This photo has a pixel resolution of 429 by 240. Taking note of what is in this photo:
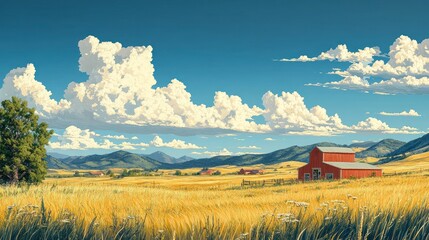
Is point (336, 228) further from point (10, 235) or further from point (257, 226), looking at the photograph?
point (10, 235)

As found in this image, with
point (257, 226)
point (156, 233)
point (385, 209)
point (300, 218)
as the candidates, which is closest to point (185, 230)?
point (156, 233)

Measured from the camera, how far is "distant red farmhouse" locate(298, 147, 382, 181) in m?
96.4

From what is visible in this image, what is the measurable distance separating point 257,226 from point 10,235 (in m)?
2.79

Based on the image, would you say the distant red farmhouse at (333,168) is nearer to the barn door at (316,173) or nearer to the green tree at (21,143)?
the barn door at (316,173)

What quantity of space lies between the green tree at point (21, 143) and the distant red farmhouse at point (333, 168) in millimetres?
52950

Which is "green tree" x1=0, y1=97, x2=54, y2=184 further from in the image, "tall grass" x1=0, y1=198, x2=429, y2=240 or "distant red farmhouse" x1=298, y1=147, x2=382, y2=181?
"tall grass" x1=0, y1=198, x2=429, y2=240

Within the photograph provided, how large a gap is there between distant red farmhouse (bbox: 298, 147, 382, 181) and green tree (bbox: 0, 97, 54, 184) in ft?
174

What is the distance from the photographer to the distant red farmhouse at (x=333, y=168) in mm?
96438

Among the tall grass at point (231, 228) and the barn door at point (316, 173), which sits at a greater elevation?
the tall grass at point (231, 228)

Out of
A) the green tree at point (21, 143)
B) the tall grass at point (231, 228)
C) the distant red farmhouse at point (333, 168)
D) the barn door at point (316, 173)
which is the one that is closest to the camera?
the tall grass at point (231, 228)

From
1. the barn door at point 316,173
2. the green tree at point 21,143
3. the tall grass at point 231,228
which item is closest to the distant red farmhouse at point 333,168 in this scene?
the barn door at point 316,173

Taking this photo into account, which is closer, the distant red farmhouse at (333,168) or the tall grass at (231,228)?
the tall grass at (231,228)

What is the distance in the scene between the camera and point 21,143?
217ft

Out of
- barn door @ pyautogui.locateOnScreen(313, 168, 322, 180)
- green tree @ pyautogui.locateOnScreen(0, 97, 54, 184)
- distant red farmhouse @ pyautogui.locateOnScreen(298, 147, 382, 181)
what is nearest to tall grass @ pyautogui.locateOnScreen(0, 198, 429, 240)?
green tree @ pyautogui.locateOnScreen(0, 97, 54, 184)
